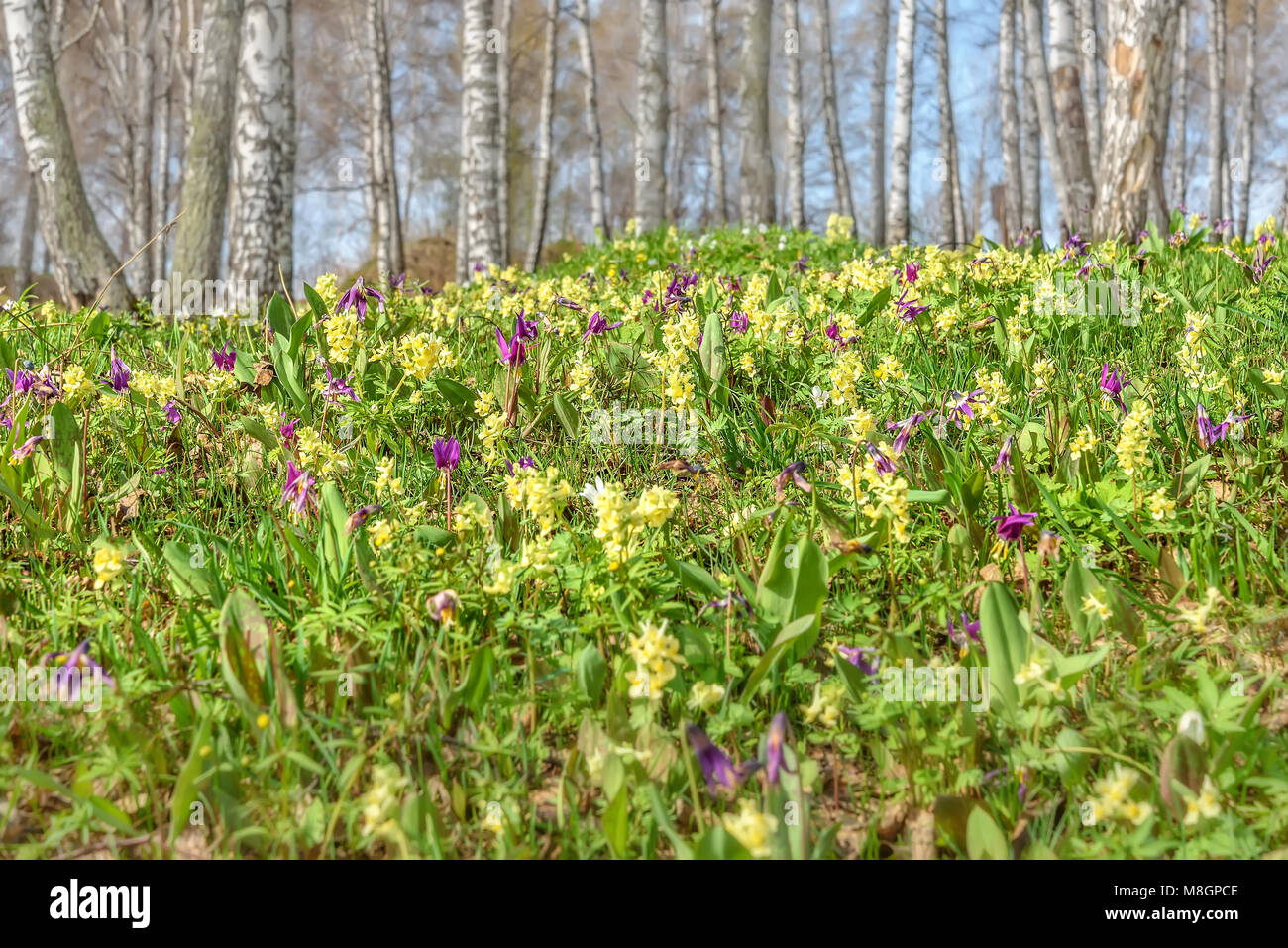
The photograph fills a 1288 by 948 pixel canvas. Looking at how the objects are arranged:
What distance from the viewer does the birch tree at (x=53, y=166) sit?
8719 mm

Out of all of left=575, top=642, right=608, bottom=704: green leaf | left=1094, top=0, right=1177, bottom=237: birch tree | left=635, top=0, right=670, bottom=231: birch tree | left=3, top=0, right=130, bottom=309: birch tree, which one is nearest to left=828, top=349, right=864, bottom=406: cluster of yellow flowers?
left=575, top=642, right=608, bottom=704: green leaf

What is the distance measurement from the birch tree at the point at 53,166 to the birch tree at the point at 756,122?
8831 mm

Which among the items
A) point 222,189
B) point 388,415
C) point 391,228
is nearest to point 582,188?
point 391,228

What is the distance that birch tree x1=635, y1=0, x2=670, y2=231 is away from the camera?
1323cm

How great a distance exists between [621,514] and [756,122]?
13.9 metres

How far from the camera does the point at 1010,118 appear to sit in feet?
71.3

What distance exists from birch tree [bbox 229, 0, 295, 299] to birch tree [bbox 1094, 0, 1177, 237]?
6580 mm

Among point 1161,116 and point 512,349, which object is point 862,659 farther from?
point 1161,116

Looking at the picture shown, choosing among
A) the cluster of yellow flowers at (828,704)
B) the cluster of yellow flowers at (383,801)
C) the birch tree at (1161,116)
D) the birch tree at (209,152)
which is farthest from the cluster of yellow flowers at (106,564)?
the birch tree at (1161,116)

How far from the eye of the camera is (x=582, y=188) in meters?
39.0

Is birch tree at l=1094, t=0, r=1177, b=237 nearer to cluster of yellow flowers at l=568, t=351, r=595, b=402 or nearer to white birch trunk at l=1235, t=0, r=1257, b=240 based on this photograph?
cluster of yellow flowers at l=568, t=351, r=595, b=402

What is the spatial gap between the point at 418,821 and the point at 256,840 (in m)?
0.33

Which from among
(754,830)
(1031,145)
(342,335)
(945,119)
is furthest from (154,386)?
(945,119)

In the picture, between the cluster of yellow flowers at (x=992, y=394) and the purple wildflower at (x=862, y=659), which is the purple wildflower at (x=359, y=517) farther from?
the cluster of yellow flowers at (x=992, y=394)
